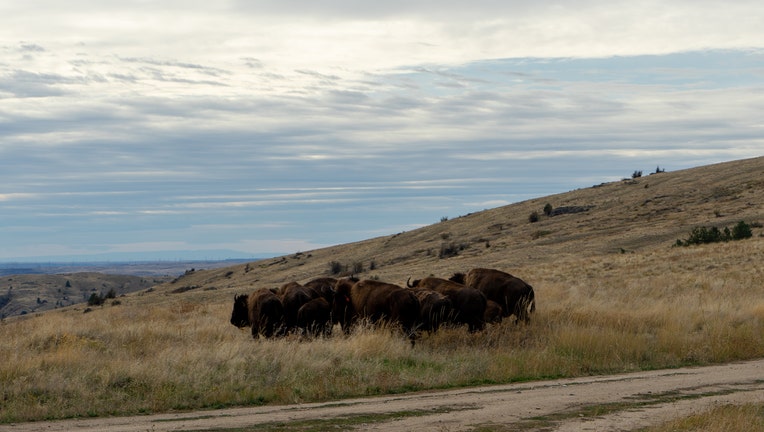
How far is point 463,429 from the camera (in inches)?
388

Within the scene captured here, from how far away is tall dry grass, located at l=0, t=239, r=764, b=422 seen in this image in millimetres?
12383

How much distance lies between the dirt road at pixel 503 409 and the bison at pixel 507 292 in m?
5.75

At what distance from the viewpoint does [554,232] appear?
56.7 m

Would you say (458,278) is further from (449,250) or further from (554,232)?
(554,232)

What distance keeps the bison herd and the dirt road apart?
13.7 ft

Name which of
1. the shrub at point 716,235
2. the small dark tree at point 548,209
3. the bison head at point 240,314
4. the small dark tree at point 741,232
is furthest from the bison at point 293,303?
the small dark tree at point 548,209

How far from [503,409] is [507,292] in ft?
29.6

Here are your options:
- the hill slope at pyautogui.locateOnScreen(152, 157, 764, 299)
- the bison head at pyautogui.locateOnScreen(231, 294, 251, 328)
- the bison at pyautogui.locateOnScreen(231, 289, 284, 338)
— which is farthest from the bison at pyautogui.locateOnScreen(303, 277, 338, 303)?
the hill slope at pyautogui.locateOnScreen(152, 157, 764, 299)

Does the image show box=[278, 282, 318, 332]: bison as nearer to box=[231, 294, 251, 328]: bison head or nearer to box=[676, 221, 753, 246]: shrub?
box=[231, 294, 251, 328]: bison head

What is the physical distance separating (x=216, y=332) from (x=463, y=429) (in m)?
11.2

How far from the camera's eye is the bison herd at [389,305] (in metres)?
18.0

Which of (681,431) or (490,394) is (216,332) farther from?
(681,431)

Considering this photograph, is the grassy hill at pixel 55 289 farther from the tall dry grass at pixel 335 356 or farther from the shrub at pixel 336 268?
the tall dry grass at pixel 335 356

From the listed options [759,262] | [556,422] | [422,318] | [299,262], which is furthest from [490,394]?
[299,262]
